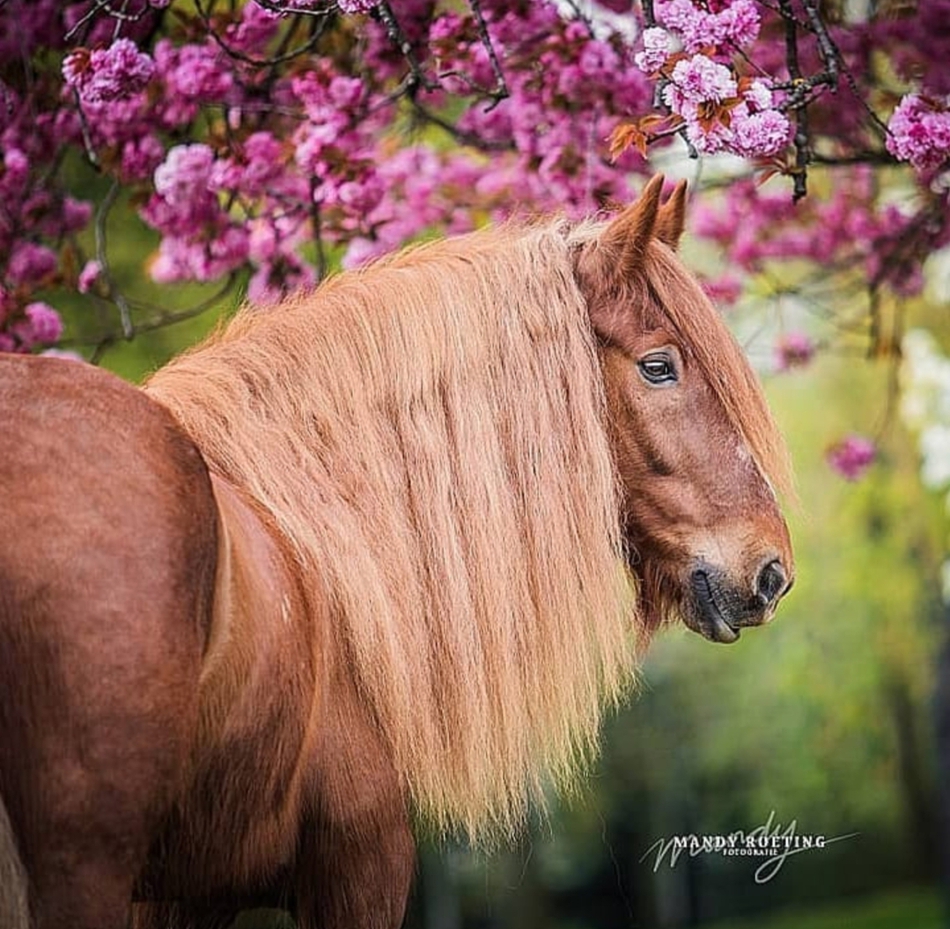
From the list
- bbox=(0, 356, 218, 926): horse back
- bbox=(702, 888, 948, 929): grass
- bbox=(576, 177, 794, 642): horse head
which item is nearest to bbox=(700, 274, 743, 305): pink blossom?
bbox=(576, 177, 794, 642): horse head

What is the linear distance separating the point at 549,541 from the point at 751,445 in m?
0.57

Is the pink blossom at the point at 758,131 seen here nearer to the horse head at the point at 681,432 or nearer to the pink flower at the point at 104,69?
the horse head at the point at 681,432

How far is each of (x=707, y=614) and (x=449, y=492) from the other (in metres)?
0.67

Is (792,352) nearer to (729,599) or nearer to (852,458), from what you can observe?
(852,458)

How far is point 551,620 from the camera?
3199 mm

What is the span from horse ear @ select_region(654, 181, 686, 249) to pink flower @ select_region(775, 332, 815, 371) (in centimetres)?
416

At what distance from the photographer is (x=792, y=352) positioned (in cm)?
765

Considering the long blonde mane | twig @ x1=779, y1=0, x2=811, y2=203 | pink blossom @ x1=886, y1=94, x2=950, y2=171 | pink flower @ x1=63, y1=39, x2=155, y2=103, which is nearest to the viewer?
the long blonde mane

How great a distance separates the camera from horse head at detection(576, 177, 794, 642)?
3359 millimetres

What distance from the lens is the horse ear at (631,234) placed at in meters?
3.36

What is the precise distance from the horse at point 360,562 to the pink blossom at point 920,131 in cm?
102

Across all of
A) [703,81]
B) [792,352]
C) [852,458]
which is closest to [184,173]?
[703,81]

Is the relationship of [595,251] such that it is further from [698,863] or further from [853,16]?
[698,863]

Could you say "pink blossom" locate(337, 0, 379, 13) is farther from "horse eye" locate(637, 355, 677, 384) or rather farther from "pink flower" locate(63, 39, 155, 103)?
"horse eye" locate(637, 355, 677, 384)
